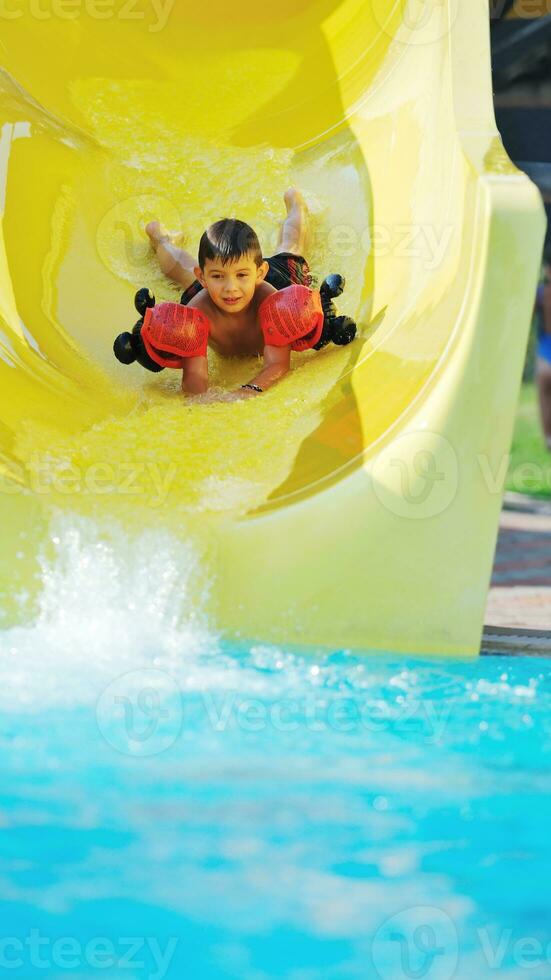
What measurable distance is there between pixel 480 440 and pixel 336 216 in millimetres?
1173

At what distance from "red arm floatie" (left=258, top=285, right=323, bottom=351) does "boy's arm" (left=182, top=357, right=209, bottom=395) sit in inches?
5.9

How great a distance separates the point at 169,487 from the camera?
2178 millimetres

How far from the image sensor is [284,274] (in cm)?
280

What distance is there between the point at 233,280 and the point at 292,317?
6.9 inches

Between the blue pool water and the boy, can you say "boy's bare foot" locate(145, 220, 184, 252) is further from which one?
the blue pool water

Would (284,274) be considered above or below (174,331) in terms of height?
above

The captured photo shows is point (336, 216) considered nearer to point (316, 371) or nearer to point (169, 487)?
point (316, 371)

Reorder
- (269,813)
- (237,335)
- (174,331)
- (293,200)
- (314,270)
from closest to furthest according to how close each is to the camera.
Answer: (269,813)
(174,331)
(237,335)
(314,270)
(293,200)

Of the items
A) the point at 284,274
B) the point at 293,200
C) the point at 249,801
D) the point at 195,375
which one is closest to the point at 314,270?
the point at 284,274

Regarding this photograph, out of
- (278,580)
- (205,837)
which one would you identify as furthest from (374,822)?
(278,580)

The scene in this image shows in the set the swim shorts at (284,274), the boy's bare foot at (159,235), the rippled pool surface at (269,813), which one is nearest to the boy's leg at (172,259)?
the boy's bare foot at (159,235)

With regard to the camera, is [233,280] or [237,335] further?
[237,335]

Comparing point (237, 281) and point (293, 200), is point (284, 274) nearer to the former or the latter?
point (237, 281)

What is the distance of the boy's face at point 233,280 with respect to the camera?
260 centimetres
